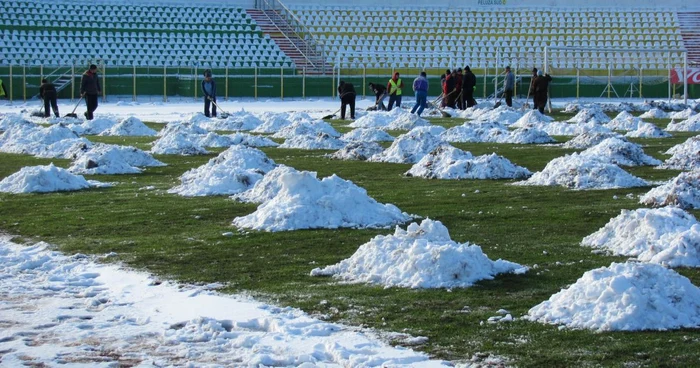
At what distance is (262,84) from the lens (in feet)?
147

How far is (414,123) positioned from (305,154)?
7353 millimetres

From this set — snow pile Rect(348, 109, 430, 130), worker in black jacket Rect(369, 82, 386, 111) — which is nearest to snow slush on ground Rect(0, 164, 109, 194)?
snow pile Rect(348, 109, 430, 130)

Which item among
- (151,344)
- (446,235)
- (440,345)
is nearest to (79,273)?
(151,344)

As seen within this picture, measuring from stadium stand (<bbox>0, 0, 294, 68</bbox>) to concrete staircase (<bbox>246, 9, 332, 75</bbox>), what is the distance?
1.73 ft

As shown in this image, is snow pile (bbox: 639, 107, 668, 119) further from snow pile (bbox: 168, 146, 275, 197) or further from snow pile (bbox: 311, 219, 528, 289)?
snow pile (bbox: 311, 219, 528, 289)

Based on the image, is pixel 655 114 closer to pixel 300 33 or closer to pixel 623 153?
pixel 623 153

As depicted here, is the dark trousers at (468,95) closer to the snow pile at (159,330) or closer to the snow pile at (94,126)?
the snow pile at (94,126)

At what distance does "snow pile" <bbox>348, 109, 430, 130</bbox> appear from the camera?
2581 cm

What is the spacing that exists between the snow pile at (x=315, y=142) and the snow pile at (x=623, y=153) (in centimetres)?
546

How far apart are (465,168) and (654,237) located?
6.21 meters

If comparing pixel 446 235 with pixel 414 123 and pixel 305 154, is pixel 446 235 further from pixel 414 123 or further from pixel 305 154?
pixel 414 123

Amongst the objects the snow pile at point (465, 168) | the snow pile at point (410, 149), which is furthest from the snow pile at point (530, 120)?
the snow pile at point (465, 168)

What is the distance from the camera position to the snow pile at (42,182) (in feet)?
43.0

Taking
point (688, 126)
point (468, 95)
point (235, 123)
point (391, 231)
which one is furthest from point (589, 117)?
point (391, 231)
